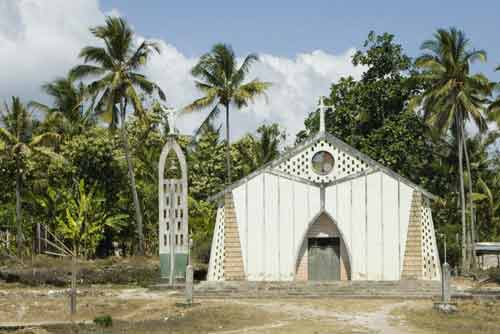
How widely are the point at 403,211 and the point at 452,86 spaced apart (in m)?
8.99

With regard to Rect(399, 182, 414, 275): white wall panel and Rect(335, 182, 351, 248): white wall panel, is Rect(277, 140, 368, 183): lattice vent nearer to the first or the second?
Rect(335, 182, 351, 248): white wall panel

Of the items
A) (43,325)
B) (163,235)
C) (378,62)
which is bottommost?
(43,325)

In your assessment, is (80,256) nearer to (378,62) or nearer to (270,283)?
(270,283)

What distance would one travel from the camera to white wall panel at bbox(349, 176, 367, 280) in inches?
1083

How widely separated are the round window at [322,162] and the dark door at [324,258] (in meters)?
2.43

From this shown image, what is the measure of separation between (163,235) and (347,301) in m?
7.07

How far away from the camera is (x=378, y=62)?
39531mm

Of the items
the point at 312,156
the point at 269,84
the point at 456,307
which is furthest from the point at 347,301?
the point at 269,84

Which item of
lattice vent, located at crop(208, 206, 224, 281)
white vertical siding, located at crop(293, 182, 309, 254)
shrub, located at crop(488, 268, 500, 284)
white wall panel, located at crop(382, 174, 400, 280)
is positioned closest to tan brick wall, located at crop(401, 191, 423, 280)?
white wall panel, located at crop(382, 174, 400, 280)

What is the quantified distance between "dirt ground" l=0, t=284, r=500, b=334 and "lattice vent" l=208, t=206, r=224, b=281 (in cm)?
256

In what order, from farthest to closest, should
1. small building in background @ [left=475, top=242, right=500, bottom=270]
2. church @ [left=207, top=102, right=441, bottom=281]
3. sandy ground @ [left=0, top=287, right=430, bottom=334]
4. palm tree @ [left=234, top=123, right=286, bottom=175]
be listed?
palm tree @ [left=234, top=123, right=286, bottom=175] < small building in background @ [left=475, top=242, right=500, bottom=270] < church @ [left=207, top=102, right=441, bottom=281] < sandy ground @ [left=0, top=287, right=430, bottom=334]

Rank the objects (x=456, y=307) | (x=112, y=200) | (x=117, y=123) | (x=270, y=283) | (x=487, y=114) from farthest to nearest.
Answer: (x=112, y=200) < (x=117, y=123) < (x=487, y=114) < (x=270, y=283) < (x=456, y=307)

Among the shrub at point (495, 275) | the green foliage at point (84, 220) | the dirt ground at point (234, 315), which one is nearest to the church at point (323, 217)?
the shrub at point (495, 275)

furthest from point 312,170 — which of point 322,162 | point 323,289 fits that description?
point 323,289
